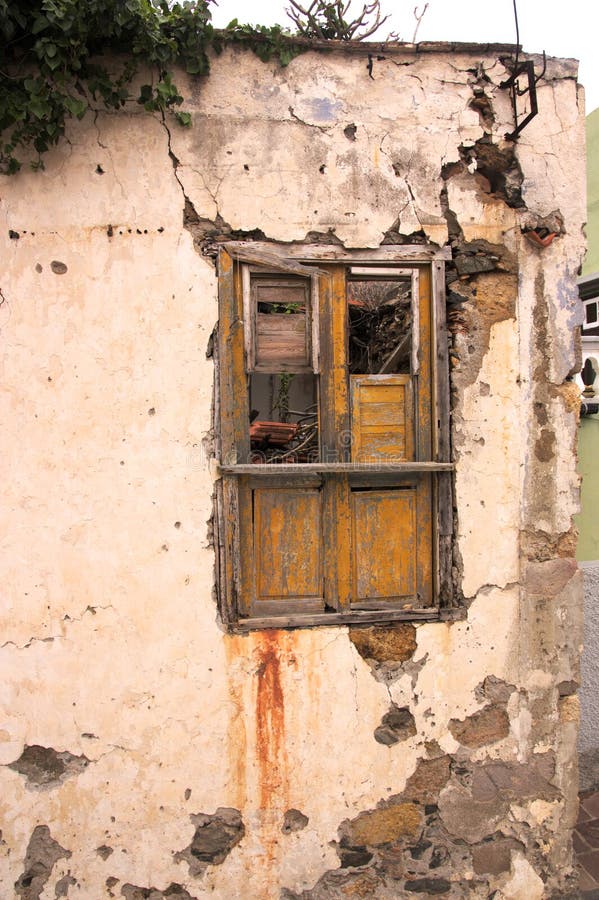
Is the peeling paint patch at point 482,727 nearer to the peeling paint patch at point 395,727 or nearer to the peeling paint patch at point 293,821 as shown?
the peeling paint patch at point 395,727

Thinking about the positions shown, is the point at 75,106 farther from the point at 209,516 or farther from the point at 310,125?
the point at 209,516

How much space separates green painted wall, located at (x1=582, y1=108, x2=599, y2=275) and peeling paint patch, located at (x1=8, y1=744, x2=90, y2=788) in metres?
7.29

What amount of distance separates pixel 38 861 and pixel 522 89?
4334 millimetres

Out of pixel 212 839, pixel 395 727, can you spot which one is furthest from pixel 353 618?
pixel 212 839

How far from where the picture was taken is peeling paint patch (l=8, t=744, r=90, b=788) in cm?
254

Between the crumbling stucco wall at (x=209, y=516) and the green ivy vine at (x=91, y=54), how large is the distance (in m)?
0.09

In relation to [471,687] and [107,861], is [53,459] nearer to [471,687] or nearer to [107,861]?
[107,861]

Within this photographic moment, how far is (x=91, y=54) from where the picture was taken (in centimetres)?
249

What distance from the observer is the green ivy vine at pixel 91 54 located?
223 centimetres

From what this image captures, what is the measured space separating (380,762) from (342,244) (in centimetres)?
252

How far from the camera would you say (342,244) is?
2660 millimetres

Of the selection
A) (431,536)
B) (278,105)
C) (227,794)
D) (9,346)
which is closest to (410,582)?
(431,536)

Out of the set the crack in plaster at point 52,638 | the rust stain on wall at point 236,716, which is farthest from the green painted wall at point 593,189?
the crack in plaster at point 52,638

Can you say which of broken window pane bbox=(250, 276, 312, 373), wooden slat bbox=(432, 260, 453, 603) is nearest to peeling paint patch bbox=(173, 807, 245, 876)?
wooden slat bbox=(432, 260, 453, 603)
